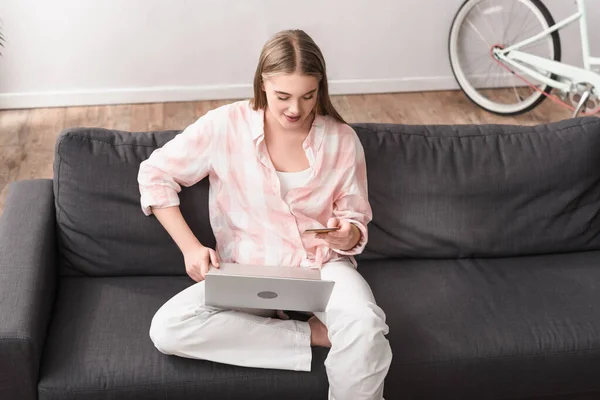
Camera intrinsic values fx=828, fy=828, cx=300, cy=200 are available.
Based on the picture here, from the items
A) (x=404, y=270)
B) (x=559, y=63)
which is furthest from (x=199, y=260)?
(x=559, y=63)

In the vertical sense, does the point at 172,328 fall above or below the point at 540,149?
below

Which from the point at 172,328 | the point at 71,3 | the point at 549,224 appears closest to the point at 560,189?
the point at 549,224

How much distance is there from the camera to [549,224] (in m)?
2.36

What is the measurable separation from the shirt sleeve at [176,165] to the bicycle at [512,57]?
2356 millimetres

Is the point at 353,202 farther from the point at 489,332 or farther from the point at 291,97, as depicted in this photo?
the point at 489,332

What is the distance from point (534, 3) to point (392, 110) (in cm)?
86

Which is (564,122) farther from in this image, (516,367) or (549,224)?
(516,367)

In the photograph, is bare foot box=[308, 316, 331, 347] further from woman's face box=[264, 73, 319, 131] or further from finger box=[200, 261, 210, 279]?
woman's face box=[264, 73, 319, 131]

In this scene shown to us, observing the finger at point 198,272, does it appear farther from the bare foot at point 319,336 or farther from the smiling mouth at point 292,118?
the smiling mouth at point 292,118

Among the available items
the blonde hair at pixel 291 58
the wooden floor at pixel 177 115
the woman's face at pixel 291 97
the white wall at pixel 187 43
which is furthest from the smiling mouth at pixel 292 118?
the white wall at pixel 187 43

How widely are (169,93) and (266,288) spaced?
2.55m

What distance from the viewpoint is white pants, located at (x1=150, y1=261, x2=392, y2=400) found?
1.85 meters

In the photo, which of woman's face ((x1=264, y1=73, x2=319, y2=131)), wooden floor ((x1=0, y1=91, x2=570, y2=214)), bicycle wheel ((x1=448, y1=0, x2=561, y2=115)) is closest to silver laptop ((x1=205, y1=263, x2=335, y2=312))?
woman's face ((x1=264, y1=73, x2=319, y2=131))

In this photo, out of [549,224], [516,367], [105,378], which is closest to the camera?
[105,378]
